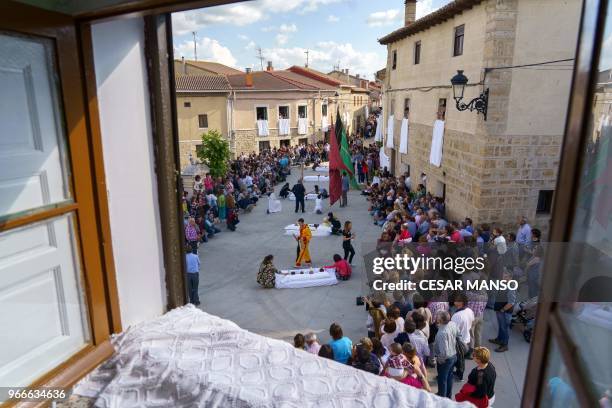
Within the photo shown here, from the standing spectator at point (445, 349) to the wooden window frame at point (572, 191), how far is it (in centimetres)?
407

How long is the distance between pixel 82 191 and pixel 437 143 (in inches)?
478

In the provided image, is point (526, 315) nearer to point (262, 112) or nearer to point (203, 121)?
point (203, 121)

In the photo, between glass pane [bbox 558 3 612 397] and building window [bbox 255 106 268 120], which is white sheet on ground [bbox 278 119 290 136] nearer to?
building window [bbox 255 106 268 120]

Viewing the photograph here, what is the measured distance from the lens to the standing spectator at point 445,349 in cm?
500

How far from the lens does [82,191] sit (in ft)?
6.56

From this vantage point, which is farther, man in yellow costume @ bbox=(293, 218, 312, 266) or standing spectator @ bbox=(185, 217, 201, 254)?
man in yellow costume @ bbox=(293, 218, 312, 266)

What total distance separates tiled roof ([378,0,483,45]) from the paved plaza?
6574 millimetres

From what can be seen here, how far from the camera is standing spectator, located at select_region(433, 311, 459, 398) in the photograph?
197 inches

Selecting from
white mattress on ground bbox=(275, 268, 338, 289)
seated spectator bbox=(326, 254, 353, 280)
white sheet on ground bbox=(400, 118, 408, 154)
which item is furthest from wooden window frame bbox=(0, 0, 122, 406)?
white sheet on ground bbox=(400, 118, 408, 154)

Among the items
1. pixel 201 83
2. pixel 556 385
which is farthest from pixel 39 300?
pixel 201 83

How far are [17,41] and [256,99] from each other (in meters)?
28.4

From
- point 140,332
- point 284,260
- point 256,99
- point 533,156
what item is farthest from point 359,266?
point 256,99

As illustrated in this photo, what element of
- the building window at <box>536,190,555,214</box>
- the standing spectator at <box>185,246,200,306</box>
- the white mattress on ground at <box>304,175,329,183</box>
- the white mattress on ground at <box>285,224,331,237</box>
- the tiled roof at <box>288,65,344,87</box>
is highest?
the tiled roof at <box>288,65,344,87</box>

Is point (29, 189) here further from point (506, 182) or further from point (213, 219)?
point (213, 219)
